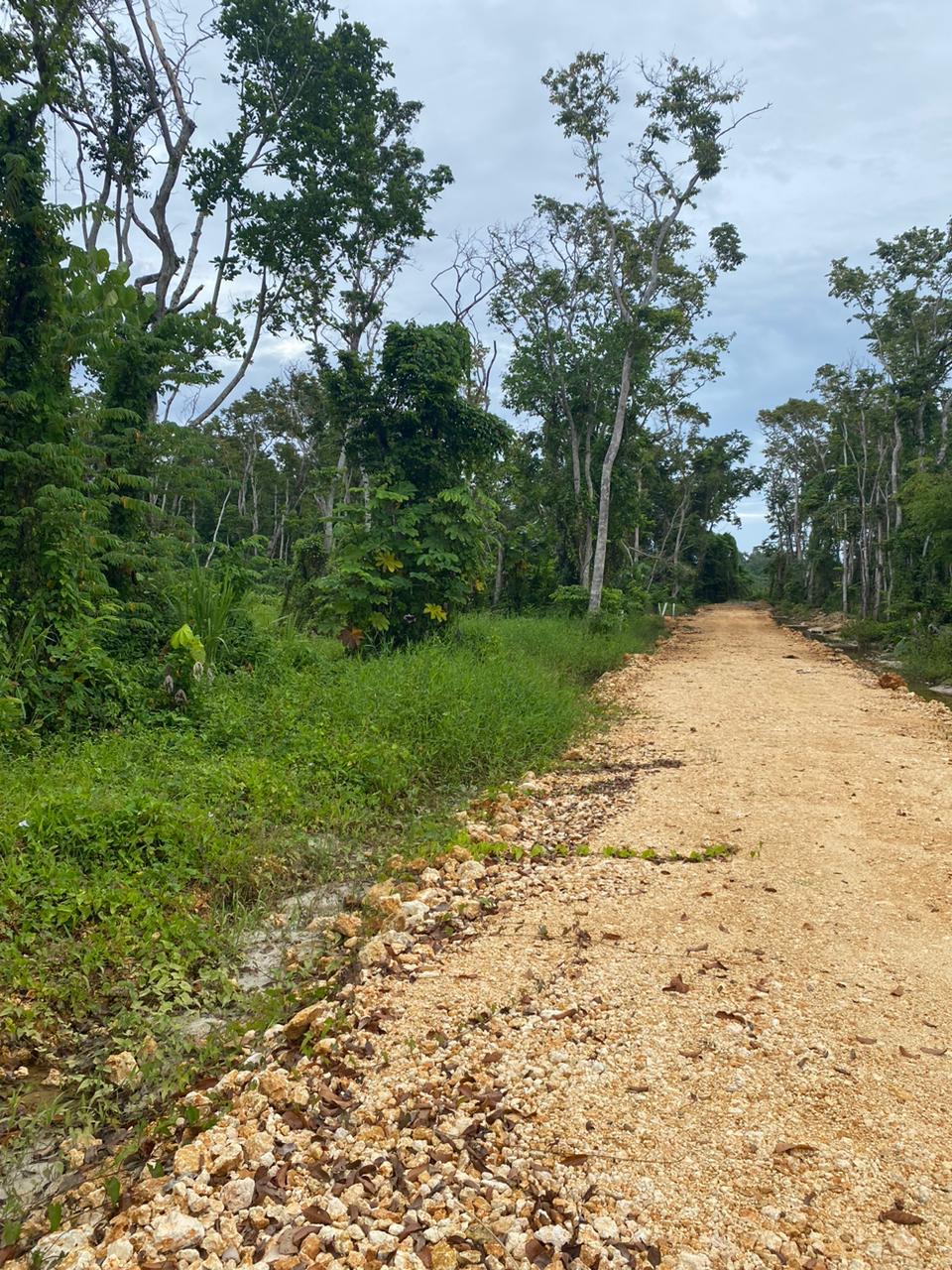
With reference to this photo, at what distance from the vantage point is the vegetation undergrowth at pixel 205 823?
2.98m

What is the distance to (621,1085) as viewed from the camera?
2.44m

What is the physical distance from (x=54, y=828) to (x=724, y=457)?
1720 inches

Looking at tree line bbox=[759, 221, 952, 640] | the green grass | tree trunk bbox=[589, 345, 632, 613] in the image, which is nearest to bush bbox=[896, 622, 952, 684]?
tree line bbox=[759, 221, 952, 640]

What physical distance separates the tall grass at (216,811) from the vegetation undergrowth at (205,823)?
0.04 feet

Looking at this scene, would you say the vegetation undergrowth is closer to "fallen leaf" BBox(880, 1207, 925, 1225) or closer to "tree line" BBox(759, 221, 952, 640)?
"fallen leaf" BBox(880, 1207, 925, 1225)

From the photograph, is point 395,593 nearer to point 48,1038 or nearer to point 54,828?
point 54,828

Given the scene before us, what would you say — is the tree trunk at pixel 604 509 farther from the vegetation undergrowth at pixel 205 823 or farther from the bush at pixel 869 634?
the vegetation undergrowth at pixel 205 823

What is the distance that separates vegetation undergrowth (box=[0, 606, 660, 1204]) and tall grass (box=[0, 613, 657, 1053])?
1cm

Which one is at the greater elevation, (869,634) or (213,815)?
(869,634)

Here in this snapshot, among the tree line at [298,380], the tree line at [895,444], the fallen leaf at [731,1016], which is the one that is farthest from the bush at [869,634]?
the fallen leaf at [731,1016]

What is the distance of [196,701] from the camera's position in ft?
19.4

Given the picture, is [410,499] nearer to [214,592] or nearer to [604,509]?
[214,592]

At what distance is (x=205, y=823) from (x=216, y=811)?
22 centimetres

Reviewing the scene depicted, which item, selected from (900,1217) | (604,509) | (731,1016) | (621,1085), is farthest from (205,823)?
(604,509)
